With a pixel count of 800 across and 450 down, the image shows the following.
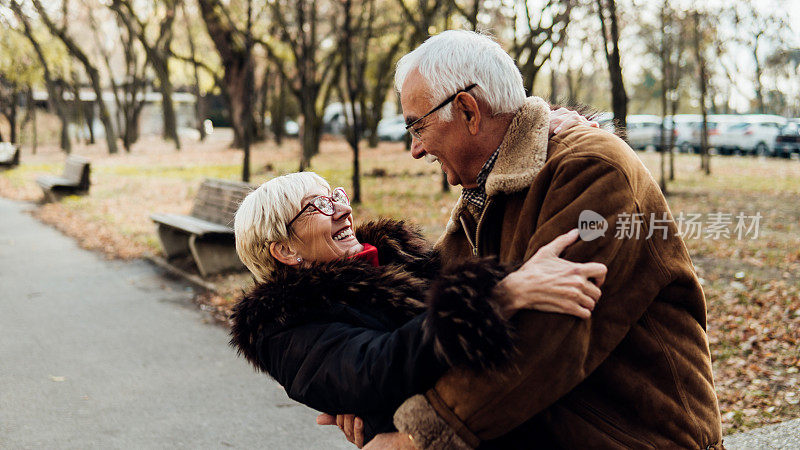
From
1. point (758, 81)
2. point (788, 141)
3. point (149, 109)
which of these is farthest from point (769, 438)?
point (149, 109)

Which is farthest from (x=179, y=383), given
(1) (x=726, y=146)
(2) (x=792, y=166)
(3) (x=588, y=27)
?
(1) (x=726, y=146)

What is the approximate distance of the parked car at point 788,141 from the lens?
28178mm

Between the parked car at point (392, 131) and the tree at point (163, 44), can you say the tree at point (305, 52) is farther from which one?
the parked car at point (392, 131)

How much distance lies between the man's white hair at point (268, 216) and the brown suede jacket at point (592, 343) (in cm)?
71

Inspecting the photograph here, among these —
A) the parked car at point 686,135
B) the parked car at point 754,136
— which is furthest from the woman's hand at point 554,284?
the parked car at point 686,135

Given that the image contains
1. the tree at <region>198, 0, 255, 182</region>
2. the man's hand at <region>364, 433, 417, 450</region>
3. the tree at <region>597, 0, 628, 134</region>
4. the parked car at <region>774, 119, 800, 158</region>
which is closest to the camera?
the man's hand at <region>364, 433, 417, 450</region>

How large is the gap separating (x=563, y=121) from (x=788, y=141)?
30.7 meters

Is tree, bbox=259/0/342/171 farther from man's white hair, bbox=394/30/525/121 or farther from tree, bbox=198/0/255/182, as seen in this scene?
man's white hair, bbox=394/30/525/121

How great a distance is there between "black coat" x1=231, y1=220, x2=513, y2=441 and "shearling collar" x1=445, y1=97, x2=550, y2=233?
0.29m

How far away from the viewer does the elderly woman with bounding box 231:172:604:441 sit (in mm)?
1637

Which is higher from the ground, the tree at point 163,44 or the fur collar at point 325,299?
the tree at point 163,44

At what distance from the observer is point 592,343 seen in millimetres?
1681

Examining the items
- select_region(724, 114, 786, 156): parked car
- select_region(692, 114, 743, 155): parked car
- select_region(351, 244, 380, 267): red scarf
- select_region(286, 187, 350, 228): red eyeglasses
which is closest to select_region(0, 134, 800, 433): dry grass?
select_region(286, 187, 350, 228): red eyeglasses

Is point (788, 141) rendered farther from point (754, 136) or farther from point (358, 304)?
point (358, 304)
